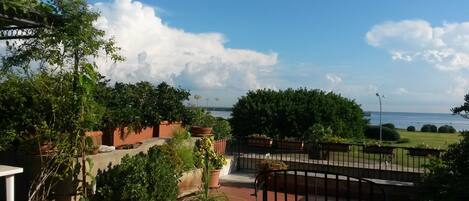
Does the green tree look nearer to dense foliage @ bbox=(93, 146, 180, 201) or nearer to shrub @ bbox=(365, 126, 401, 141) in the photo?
dense foliage @ bbox=(93, 146, 180, 201)

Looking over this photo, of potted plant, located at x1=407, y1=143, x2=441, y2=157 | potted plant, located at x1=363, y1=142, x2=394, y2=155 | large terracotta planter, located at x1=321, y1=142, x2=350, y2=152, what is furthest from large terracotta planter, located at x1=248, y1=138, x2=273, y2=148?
potted plant, located at x1=407, y1=143, x2=441, y2=157

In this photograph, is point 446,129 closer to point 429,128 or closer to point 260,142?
point 429,128

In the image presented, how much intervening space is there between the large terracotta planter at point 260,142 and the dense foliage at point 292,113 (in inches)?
133

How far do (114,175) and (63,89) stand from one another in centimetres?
137

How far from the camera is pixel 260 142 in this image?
14188 mm

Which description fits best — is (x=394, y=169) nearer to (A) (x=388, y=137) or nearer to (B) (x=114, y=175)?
(B) (x=114, y=175)

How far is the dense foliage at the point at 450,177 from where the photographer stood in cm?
581

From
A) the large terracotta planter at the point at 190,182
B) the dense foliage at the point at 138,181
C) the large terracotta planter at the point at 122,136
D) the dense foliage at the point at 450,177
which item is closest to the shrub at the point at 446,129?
the large terracotta planter at the point at 122,136

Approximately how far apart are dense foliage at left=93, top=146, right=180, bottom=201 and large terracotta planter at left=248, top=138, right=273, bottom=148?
7.02 metres

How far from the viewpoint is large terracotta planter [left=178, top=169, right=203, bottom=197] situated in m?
8.43

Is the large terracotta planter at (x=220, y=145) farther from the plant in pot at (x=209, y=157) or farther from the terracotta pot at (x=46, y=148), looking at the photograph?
the terracotta pot at (x=46, y=148)

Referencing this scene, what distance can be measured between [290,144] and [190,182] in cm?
569

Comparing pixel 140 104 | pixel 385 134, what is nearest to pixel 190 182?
pixel 140 104

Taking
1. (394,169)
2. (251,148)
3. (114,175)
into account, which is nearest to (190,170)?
(114,175)
